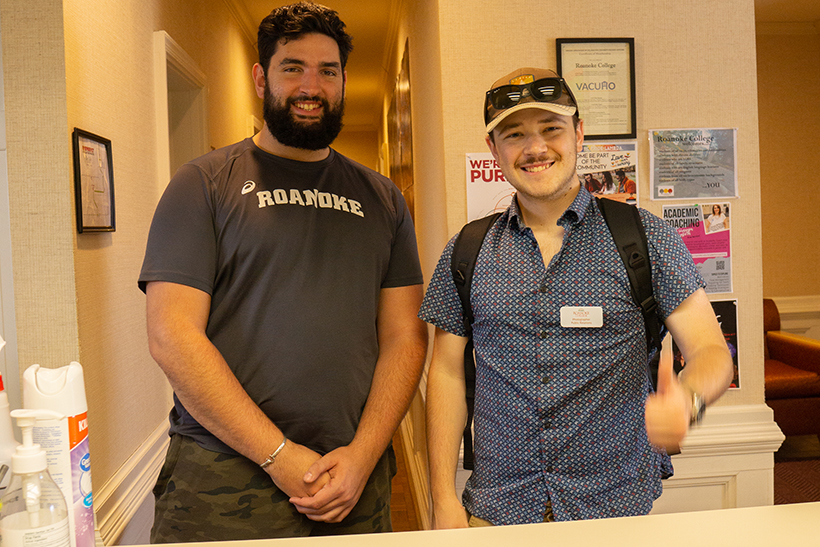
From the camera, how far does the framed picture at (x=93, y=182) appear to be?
1.86 metres

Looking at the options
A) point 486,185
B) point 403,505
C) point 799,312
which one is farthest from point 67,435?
point 799,312

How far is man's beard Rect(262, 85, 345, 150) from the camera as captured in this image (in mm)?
1504

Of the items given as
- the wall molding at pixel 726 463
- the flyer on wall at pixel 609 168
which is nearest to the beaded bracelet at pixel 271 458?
the flyer on wall at pixel 609 168

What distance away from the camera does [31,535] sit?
2.19ft

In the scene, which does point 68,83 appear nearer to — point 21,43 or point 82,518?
point 21,43

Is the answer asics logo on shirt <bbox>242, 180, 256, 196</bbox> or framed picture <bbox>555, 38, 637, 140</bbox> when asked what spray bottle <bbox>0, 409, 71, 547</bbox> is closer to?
asics logo on shirt <bbox>242, 180, 256, 196</bbox>

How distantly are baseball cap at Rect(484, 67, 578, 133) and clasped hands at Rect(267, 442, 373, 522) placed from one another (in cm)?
87

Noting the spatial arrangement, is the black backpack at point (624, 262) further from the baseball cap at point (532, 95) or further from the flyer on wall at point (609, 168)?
the flyer on wall at point (609, 168)

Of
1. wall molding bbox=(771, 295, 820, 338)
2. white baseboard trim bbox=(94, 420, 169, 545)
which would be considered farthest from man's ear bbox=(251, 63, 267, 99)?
wall molding bbox=(771, 295, 820, 338)

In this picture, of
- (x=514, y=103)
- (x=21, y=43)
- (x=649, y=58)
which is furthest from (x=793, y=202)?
(x=21, y=43)

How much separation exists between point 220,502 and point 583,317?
36.5 inches

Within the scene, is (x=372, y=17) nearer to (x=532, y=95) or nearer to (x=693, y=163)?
(x=693, y=163)

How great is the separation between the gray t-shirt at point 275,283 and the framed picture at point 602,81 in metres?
0.94

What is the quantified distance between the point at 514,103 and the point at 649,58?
0.90 metres
